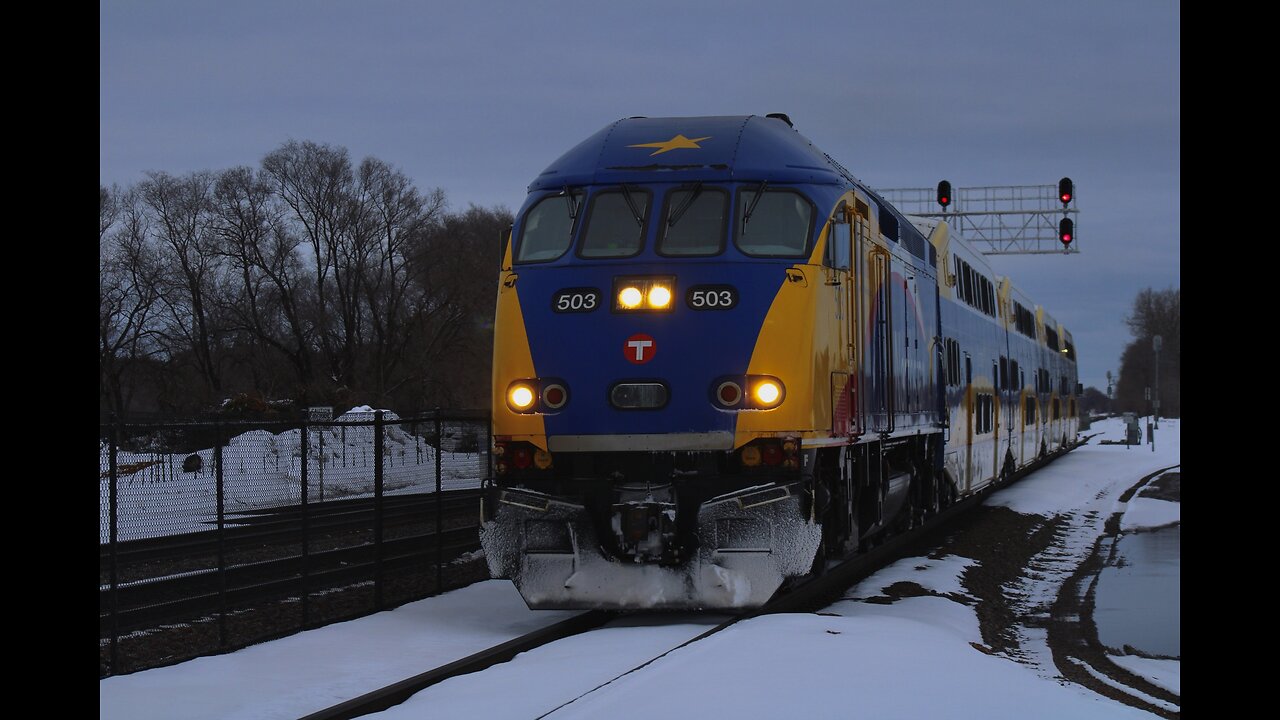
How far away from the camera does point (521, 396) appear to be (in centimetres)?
1058

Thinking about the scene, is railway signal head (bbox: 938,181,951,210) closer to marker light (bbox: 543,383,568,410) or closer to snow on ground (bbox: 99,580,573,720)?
snow on ground (bbox: 99,580,573,720)

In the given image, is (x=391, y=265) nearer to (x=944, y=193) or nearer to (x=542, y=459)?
(x=944, y=193)

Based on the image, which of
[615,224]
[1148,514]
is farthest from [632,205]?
[1148,514]

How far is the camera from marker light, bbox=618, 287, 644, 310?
34.4ft

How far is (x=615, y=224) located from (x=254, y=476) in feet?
12.6

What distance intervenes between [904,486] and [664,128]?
18.0 feet

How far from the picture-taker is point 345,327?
57.3 meters

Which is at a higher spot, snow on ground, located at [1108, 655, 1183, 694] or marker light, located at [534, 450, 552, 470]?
marker light, located at [534, 450, 552, 470]

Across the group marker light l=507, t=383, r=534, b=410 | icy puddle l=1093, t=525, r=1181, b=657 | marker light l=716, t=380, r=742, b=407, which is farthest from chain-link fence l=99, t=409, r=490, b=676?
icy puddle l=1093, t=525, r=1181, b=657

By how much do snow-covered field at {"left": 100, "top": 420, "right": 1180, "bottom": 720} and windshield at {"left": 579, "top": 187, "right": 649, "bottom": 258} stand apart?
2.92 metres

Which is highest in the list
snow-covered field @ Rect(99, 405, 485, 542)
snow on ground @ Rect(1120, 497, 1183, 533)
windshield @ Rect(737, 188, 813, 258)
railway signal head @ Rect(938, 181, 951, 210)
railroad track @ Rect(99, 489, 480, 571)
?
railway signal head @ Rect(938, 181, 951, 210)

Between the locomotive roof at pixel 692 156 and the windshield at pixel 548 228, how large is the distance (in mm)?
155
